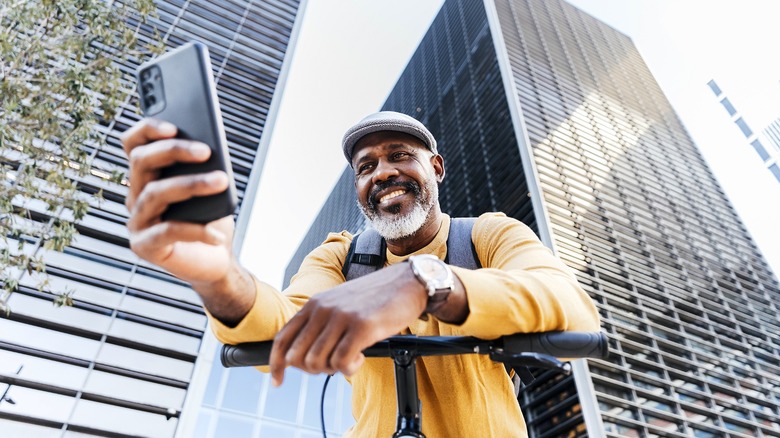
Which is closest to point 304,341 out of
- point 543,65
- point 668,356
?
point 668,356

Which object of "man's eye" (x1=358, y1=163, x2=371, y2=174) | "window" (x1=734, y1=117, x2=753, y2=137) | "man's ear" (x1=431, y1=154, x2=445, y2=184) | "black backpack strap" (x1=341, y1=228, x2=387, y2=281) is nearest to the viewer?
"black backpack strap" (x1=341, y1=228, x2=387, y2=281)

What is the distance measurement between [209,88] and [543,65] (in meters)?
29.8

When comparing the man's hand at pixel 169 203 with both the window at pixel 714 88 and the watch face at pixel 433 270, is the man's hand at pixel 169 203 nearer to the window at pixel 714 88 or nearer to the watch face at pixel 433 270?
the watch face at pixel 433 270

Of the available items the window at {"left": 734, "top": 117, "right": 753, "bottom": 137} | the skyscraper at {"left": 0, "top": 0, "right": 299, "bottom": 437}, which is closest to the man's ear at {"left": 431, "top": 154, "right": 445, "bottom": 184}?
the skyscraper at {"left": 0, "top": 0, "right": 299, "bottom": 437}

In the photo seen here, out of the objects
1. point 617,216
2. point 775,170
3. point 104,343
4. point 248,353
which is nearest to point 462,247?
point 248,353

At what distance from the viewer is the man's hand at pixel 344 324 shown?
2.35ft

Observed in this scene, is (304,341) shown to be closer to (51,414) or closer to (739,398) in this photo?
(51,414)

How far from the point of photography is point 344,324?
723mm

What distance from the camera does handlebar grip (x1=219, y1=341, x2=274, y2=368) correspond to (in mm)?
971

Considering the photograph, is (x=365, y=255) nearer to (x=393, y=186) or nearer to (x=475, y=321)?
(x=393, y=186)

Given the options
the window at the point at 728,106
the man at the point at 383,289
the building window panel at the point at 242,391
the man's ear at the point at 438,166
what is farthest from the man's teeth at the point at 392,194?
the window at the point at 728,106

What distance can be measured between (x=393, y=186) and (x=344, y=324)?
97 centimetres

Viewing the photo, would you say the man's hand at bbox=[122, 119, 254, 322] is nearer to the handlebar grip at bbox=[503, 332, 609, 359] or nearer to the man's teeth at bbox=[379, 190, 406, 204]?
the handlebar grip at bbox=[503, 332, 609, 359]

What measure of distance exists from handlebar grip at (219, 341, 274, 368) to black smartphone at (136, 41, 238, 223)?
0.36 metres
